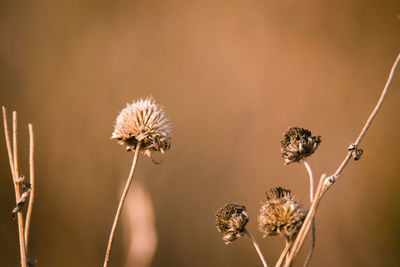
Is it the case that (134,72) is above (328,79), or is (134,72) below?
below

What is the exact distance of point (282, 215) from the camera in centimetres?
43

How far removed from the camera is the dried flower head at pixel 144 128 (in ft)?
1.75

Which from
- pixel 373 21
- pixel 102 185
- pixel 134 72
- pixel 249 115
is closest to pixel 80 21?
pixel 134 72

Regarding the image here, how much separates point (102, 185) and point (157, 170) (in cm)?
25

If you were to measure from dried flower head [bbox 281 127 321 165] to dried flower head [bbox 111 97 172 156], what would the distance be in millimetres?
180

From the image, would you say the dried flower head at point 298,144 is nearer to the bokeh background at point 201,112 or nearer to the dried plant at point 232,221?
the dried plant at point 232,221

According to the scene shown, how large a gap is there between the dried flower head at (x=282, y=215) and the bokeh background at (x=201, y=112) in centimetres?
96

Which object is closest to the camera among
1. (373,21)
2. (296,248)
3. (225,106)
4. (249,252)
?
(296,248)

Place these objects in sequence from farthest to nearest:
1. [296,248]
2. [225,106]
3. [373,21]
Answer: [225,106] → [373,21] → [296,248]

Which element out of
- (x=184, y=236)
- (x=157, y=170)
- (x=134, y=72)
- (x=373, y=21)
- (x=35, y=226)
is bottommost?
(x=35, y=226)

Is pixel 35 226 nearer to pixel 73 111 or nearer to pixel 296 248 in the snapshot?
pixel 73 111

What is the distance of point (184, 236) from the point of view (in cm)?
151

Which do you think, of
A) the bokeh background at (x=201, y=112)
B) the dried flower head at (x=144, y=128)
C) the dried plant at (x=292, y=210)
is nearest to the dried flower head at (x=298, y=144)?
the dried plant at (x=292, y=210)

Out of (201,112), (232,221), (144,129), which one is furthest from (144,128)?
(201,112)
